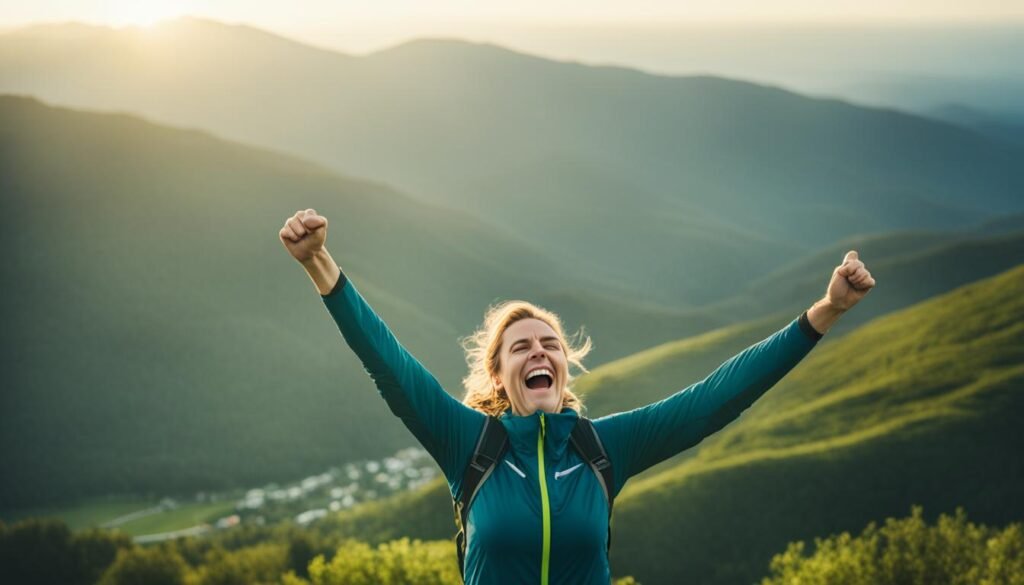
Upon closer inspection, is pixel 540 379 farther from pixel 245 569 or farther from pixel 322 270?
pixel 245 569

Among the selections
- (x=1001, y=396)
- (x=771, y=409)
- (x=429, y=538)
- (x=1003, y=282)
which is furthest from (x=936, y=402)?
(x=429, y=538)

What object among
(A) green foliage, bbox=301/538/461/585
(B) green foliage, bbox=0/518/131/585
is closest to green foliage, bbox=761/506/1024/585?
(A) green foliage, bbox=301/538/461/585

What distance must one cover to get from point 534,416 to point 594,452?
1.62 ft

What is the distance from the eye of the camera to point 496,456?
612 centimetres

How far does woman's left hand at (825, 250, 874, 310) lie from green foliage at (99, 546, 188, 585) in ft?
300

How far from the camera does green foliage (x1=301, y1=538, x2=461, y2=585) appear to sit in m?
49.9

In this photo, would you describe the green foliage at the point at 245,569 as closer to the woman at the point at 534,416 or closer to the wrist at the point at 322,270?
the woman at the point at 534,416

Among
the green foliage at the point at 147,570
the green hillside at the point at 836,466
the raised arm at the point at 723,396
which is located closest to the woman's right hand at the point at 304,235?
the raised arm at the point at 723,396

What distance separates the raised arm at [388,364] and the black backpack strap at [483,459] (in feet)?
0.27

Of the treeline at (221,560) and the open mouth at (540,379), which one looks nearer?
the open mouth at (540,379)

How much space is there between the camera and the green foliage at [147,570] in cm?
8803

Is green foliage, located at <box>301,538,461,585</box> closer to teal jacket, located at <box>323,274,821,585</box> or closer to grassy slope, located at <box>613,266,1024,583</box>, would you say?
teal jacket, located at <box>323,274,821,585</box>

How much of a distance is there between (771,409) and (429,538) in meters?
59.8

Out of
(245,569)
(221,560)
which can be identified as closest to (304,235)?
(245,569)
